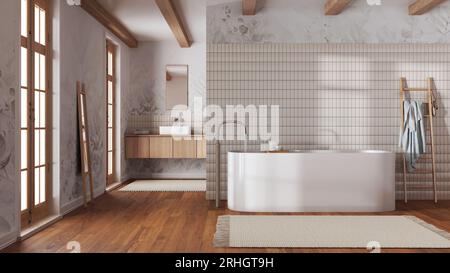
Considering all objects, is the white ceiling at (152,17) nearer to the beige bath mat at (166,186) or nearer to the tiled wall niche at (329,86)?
the tiled wall niche at (329,86)

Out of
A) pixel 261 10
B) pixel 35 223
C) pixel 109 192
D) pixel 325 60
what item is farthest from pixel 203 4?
pixel 35 223

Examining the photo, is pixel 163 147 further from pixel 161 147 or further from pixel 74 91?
pixel 74 91

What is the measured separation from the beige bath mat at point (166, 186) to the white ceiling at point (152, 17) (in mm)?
2543

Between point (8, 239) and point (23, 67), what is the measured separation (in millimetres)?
1624

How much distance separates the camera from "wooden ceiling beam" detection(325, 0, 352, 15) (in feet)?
20.0

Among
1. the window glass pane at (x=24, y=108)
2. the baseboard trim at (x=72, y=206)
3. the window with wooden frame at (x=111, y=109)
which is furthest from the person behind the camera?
the window with wooden frame at (x=111, y=109)

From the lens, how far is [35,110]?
5.10 m

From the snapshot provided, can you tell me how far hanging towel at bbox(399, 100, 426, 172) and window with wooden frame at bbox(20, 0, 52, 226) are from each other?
429 cm

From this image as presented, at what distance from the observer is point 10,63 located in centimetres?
419

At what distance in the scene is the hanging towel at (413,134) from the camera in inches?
253

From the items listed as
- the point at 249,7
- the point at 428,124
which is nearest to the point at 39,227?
the point at 249,7

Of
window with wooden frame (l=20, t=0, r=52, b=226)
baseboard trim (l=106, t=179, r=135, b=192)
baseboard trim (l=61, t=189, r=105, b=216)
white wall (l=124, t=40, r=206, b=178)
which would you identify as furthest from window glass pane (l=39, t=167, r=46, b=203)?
white wall (l=124, t=40, r=206, b=178)

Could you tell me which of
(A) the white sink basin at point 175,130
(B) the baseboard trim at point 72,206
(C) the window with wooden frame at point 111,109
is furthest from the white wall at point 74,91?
(A) the white sink basin at point 175,130
